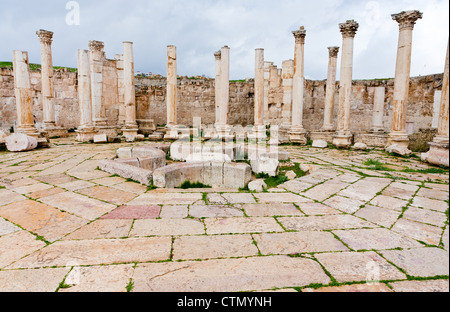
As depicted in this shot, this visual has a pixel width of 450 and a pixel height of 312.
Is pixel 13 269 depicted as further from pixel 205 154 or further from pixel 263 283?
pixel 205 154

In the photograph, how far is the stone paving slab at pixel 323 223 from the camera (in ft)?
12.0

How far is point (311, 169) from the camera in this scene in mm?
7336

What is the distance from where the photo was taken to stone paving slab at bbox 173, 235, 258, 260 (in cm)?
288

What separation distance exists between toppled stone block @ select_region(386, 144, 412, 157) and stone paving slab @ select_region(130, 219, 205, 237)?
27.8 ft

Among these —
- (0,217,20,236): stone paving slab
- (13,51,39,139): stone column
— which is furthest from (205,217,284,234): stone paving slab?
(13,51,39,139): stone column

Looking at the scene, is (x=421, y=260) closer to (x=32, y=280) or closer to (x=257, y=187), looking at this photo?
(x=257, y=187)

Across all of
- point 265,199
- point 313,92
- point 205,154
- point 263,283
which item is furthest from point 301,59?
point 263,283

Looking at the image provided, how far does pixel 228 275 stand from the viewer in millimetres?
2523

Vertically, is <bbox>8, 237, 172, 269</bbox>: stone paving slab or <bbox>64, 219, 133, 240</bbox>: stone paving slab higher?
<bbox>64, 219, 133, 240</bbox>: stone paving slab

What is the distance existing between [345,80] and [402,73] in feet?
7.07

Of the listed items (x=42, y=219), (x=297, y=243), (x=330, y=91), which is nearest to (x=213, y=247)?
(x=297, y=243)

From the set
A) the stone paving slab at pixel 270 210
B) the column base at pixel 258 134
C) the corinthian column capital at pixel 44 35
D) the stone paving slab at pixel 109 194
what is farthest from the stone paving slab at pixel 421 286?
the corinthian column capital at pixel 44 35

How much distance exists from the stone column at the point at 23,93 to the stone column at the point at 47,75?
3024 mm

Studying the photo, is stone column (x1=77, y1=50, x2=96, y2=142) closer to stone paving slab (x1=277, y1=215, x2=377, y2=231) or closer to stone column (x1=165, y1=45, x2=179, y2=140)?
stone column (x1=165, y1=45, x2=179, y2=140)
